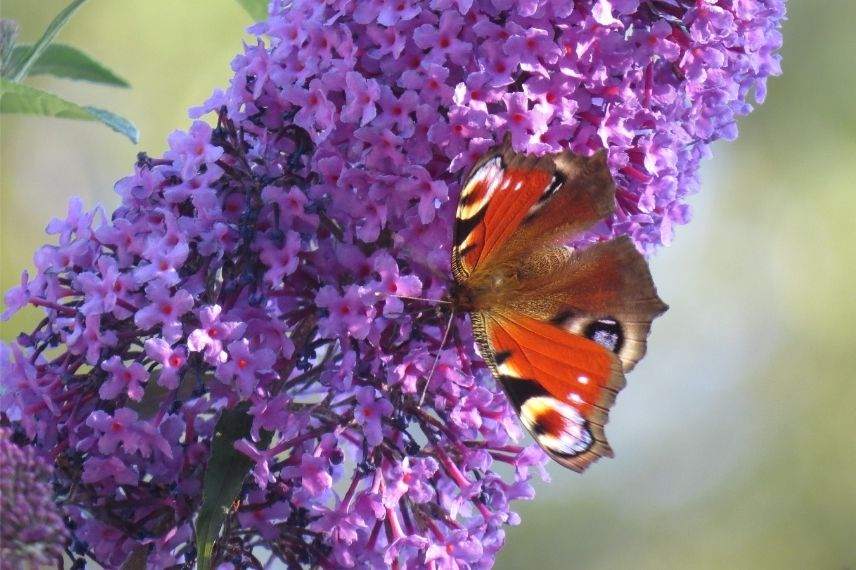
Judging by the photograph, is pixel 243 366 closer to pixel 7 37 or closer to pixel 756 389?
pixel 7 37

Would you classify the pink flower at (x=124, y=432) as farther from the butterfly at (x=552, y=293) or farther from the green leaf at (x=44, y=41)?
the green leaf at (x=44, y=41)

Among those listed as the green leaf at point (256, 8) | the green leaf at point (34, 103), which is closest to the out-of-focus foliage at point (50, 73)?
the green leaf at point (34, 103)

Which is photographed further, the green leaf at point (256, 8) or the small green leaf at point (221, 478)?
the green leaf at point (256, 8)

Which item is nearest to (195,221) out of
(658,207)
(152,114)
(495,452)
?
(495,452)

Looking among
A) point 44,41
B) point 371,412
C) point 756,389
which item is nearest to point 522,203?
point 371,412

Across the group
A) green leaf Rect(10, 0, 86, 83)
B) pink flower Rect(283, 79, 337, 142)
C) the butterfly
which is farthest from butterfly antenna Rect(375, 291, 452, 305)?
green leaf Rect(10, 0, 86, 83)

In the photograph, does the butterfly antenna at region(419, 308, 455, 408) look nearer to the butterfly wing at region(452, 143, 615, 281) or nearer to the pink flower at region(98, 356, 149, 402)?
the butterfly wing at region(452, 143, 615, 281)
